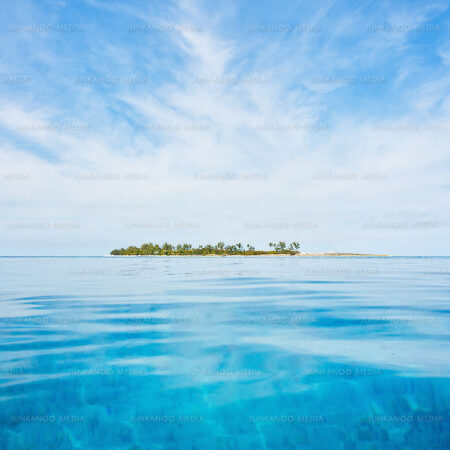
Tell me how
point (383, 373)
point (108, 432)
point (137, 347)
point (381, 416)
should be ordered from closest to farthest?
point (108, 432) → point (381, 416) → point (383, 373) → point (137, 347)

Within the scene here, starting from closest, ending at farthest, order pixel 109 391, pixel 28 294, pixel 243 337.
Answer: pixel 109 391 → pixel 243 337 → pixel 28 294

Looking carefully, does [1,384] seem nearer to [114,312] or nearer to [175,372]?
[175,372]

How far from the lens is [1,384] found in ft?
22.0

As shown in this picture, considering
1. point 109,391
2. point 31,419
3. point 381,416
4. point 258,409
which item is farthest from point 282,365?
point 31,419

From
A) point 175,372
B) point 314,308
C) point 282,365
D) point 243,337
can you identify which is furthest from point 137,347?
point 314,308

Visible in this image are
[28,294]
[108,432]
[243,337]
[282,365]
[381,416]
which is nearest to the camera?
[108,432]

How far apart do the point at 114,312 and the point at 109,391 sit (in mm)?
7752

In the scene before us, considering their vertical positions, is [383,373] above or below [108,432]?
above

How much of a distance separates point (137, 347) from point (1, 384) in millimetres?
3229

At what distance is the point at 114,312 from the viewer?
14.1 meters

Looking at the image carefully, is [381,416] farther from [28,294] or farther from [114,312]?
[28,294]

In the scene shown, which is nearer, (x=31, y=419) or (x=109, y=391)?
(x=31, y=419)

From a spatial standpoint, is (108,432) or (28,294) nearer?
(108,432)

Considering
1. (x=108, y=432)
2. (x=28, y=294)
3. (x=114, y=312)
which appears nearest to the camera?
(x=108, y=432)
